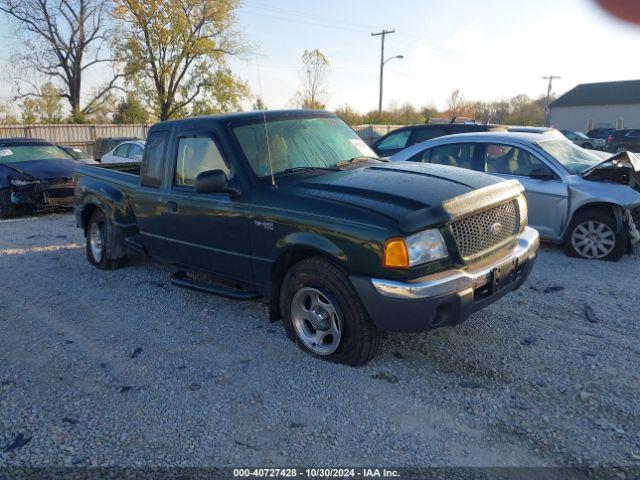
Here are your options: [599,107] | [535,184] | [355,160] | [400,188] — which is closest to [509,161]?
[535,184]

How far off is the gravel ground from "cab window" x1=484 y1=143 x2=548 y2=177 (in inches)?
89.1

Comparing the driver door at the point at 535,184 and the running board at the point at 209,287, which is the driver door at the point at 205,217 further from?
the driver door at the point at 535,184

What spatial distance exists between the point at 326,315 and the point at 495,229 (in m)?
1.45

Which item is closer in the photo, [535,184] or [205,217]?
[205,217]

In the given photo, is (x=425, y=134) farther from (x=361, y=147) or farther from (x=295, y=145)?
(x=295, y=145)

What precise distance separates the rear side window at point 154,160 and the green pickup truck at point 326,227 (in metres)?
0.02

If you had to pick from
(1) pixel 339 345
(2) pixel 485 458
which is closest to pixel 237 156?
(1) pixel 339 345

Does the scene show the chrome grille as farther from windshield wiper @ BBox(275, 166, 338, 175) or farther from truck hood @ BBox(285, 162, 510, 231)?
windshield wiper @ BBox(275, 166, 338, 175)

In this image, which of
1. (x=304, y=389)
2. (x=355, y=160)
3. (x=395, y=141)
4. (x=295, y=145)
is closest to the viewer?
(x=304, y=389)

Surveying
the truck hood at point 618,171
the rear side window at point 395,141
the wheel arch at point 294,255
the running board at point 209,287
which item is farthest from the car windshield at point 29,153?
the truck hood at point 618,171

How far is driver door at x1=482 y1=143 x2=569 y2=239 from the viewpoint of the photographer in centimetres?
658

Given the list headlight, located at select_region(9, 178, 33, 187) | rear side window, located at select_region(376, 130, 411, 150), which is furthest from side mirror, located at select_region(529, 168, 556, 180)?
headlight, located at select_region(9, 178, 33, 187)

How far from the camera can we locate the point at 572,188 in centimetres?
645

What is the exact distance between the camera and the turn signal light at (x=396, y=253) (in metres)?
3.17
